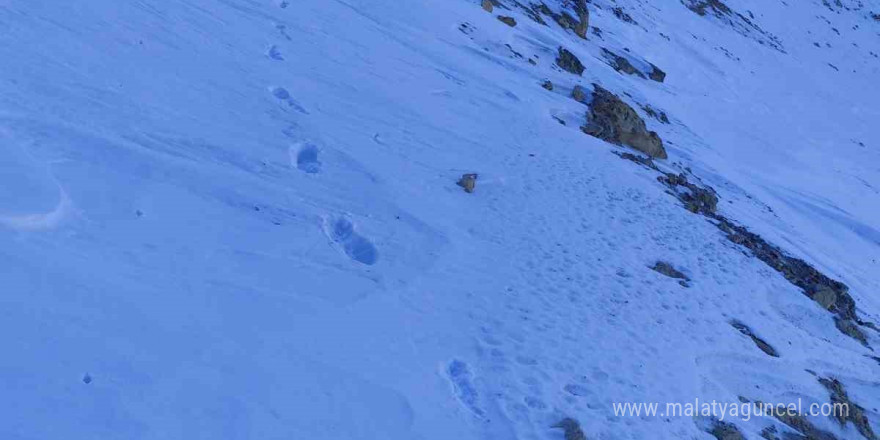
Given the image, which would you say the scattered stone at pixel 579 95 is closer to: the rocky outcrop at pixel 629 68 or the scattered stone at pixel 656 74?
the rocky outcrop at pixel 629 68

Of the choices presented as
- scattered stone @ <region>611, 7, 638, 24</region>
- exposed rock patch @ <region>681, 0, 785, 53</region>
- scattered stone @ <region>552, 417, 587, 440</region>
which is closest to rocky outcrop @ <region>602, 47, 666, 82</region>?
scattered stone @ <region>611, 7, 638, 24</region>

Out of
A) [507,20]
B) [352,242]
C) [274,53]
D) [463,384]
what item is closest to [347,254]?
[352,242]

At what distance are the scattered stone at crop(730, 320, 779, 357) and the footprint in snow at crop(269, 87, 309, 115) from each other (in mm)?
4801

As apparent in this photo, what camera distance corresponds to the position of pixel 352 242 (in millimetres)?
5758

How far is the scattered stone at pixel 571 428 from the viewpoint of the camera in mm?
4347

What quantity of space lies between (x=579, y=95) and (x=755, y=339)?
20.9 ft

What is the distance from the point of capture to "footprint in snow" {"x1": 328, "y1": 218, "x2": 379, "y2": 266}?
5.59 meters

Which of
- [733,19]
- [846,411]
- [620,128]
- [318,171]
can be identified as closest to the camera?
[846,411]

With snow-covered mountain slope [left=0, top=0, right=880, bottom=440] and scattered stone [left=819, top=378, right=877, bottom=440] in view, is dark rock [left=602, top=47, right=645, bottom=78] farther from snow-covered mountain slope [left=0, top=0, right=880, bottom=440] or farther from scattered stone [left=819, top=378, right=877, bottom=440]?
scattered stone [left=819, top=378, right=877, bottom=440]

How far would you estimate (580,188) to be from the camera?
28.0 ft

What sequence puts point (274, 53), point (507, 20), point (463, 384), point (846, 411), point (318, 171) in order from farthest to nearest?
point (507, 20), point (274, 53), point (318, 171), point (846, 411), point (463, 384)

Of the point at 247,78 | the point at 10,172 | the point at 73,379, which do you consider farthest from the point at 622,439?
the point at 247,78

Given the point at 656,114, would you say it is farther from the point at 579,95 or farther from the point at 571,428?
the point at 571,428

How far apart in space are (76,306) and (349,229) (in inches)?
94.0
